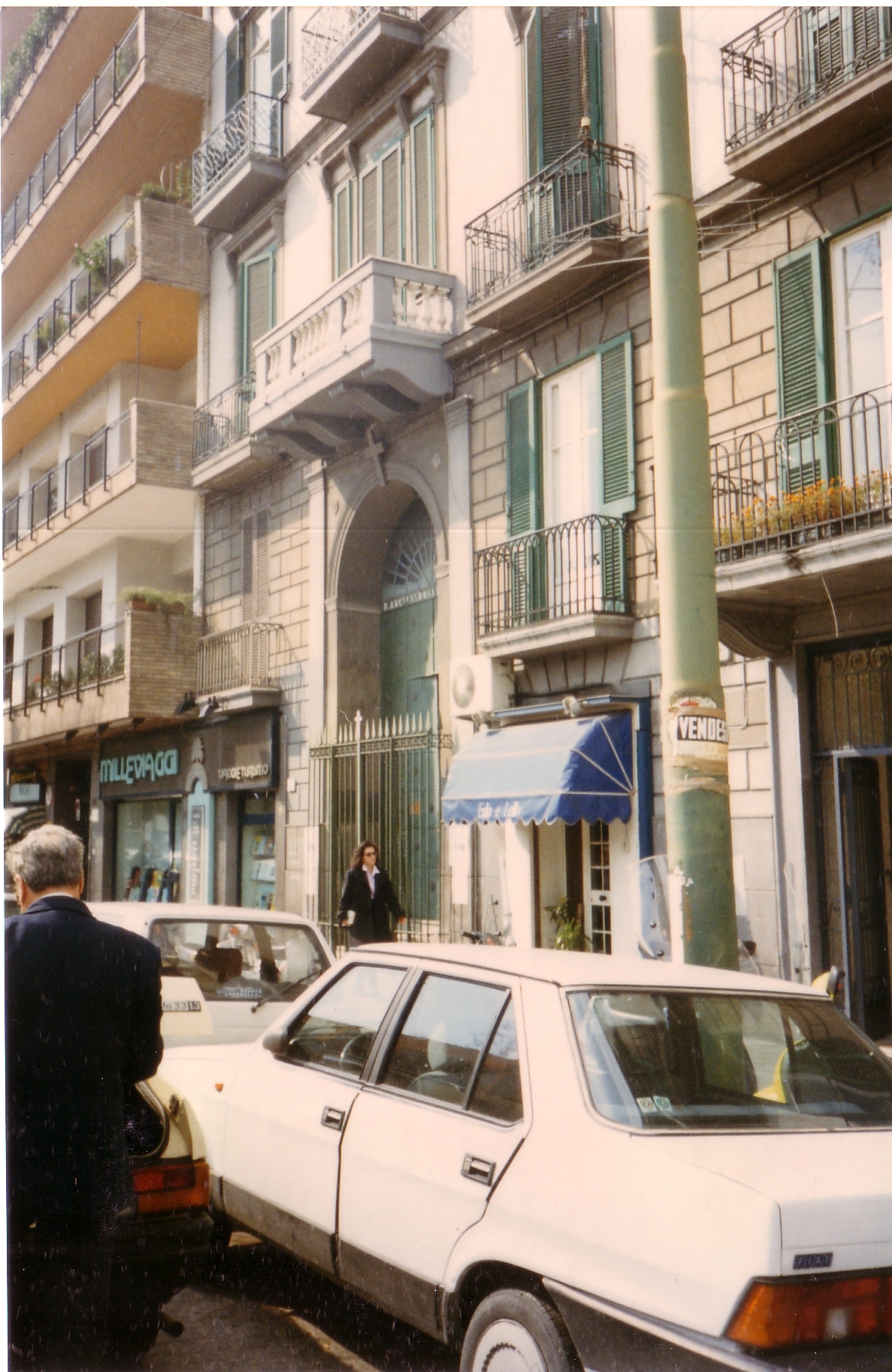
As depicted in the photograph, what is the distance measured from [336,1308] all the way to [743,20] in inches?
329

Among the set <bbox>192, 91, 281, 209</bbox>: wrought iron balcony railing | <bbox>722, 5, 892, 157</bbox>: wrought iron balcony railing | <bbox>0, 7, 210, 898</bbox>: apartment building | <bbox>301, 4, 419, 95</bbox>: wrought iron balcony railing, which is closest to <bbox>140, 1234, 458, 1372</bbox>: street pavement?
<bbox>0, 7, 210, 898</bbox>: apartment building

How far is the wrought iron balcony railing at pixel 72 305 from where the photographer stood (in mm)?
5676

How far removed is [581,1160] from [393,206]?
9.65 meters

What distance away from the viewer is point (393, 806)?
11.3 meters

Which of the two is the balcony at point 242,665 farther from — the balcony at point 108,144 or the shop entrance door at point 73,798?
the balcony at point 108,144

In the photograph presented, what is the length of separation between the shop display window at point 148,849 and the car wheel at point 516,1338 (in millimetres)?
4620

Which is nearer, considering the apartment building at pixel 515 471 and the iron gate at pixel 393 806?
the apartment building at pixel 515 471

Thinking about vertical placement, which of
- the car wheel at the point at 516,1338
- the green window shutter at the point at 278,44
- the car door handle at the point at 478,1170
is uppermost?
the green window shutter at the point at 278,44

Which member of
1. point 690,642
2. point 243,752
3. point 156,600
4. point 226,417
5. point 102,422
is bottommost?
point 243,752

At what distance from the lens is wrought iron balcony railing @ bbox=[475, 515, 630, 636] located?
30.8 feet

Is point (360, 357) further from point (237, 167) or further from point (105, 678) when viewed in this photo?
point (105, 678)

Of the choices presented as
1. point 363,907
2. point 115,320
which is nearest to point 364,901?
point 363,907

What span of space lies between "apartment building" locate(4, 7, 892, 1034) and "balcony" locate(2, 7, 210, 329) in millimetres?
221

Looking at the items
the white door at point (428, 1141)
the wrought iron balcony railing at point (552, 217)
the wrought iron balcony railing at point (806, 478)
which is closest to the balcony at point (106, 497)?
the white door at point (428, 1141)
